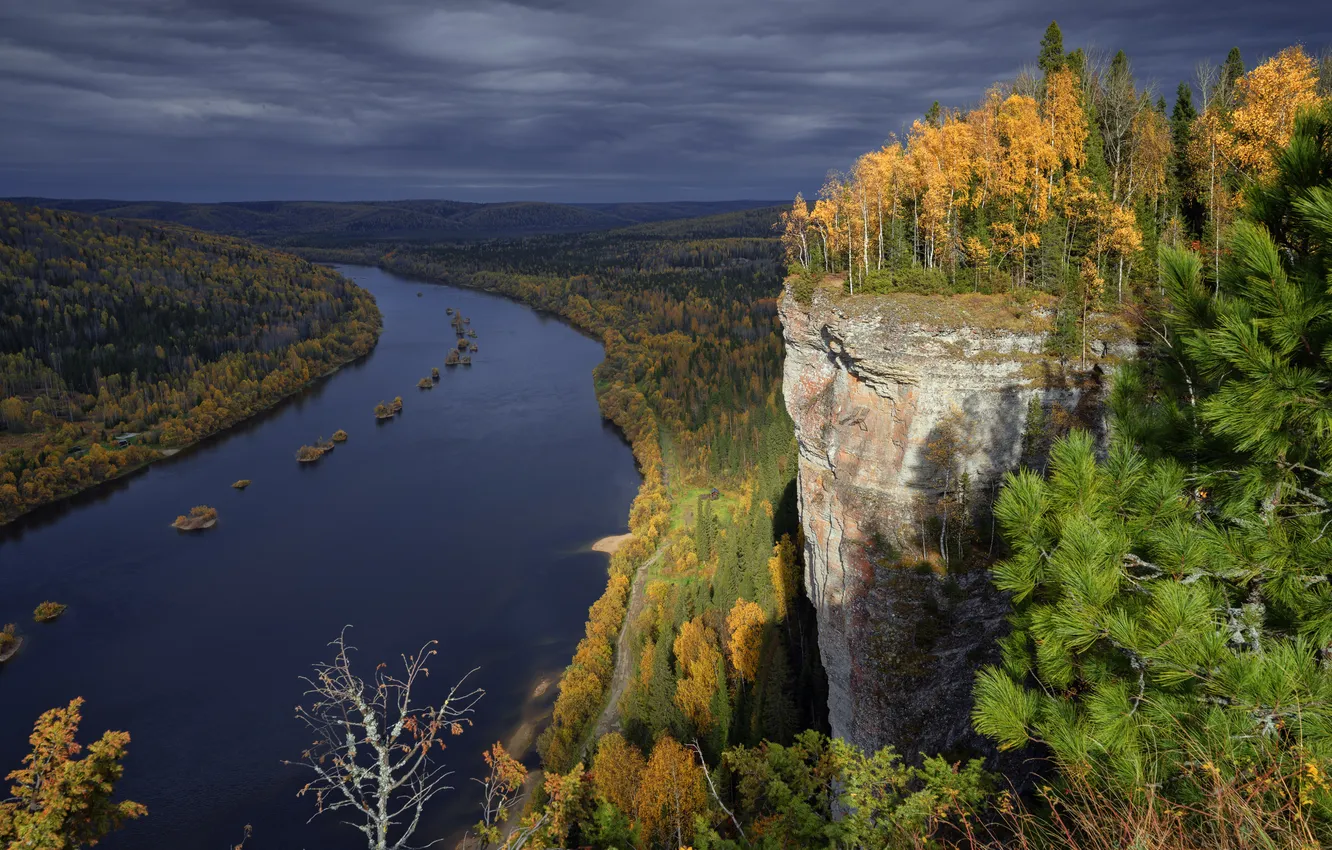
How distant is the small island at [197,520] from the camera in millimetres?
51625

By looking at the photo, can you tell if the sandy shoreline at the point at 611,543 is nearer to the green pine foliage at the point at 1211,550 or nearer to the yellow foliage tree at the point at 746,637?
the yellow foliage tree at the point at 746,637

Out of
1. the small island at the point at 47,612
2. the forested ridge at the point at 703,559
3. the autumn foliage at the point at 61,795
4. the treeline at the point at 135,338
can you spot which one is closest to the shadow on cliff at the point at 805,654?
the forested ridge at the point at 703,559

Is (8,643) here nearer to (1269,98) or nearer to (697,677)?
(697,677)

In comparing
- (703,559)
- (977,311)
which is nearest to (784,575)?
(703,559)

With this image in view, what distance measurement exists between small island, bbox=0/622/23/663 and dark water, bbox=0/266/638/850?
51cm

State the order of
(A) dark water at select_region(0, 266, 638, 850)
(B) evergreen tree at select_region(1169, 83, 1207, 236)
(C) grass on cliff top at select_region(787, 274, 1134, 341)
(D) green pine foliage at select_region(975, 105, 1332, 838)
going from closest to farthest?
(D) green pine foliage at select_region(975, 105, 1332, 838), (C) grass on cliff top at select_region(787, 274, 1134, 341), (B) evergreen tree at select_region(1169, 83, 1207, 236), (A) dark water at select_region(0, 266, 638, 850)

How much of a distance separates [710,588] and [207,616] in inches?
1127

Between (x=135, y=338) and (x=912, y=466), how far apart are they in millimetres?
109336

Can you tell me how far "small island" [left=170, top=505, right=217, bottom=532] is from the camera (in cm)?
5162

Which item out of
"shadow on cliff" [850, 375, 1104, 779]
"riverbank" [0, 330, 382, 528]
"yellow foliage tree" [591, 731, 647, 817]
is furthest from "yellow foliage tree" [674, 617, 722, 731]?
"riverbank" [0, 330, 382, 528]

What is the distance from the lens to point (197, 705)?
111 ft

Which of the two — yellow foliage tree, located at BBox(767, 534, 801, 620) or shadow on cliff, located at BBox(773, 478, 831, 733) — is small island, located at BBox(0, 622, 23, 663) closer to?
yellow foliage tree, located at BBox(767, 534, 801, 620)

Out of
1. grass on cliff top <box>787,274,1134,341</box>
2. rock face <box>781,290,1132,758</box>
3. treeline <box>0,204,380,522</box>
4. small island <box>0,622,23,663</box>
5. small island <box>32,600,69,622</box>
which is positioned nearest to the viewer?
grass on cliff top <box>787,274,1134,341</box>

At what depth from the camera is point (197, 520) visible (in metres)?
51.9
